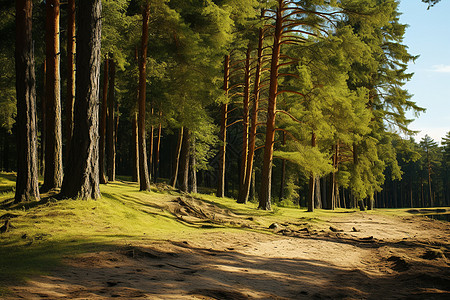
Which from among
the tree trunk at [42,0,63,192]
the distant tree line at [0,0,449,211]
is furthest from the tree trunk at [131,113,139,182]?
the tree trunk at [42,0,63,192]

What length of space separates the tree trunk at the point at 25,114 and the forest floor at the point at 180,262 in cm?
100

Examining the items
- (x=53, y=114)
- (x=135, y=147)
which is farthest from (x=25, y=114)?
(x=135, y=147)

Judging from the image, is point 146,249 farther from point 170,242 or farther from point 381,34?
point 381,34

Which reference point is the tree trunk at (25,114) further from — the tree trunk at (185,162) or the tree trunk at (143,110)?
the tree trunk at (185,162)

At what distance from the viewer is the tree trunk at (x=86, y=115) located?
11461 mm

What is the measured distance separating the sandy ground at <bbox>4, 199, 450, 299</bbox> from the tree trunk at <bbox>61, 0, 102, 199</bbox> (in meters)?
3.97

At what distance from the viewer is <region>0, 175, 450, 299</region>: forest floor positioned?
5598mm

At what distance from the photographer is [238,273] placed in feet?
23.0

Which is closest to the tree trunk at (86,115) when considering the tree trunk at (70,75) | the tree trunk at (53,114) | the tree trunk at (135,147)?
the tree trunk at (53,114)

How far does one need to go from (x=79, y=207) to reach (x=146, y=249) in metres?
3.77

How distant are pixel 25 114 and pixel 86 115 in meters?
1.80

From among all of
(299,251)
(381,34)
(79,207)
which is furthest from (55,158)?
(381,34)

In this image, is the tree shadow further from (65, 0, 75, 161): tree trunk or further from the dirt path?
(65, 0, 75, 161): tree trunk

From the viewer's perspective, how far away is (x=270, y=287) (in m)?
6.28
